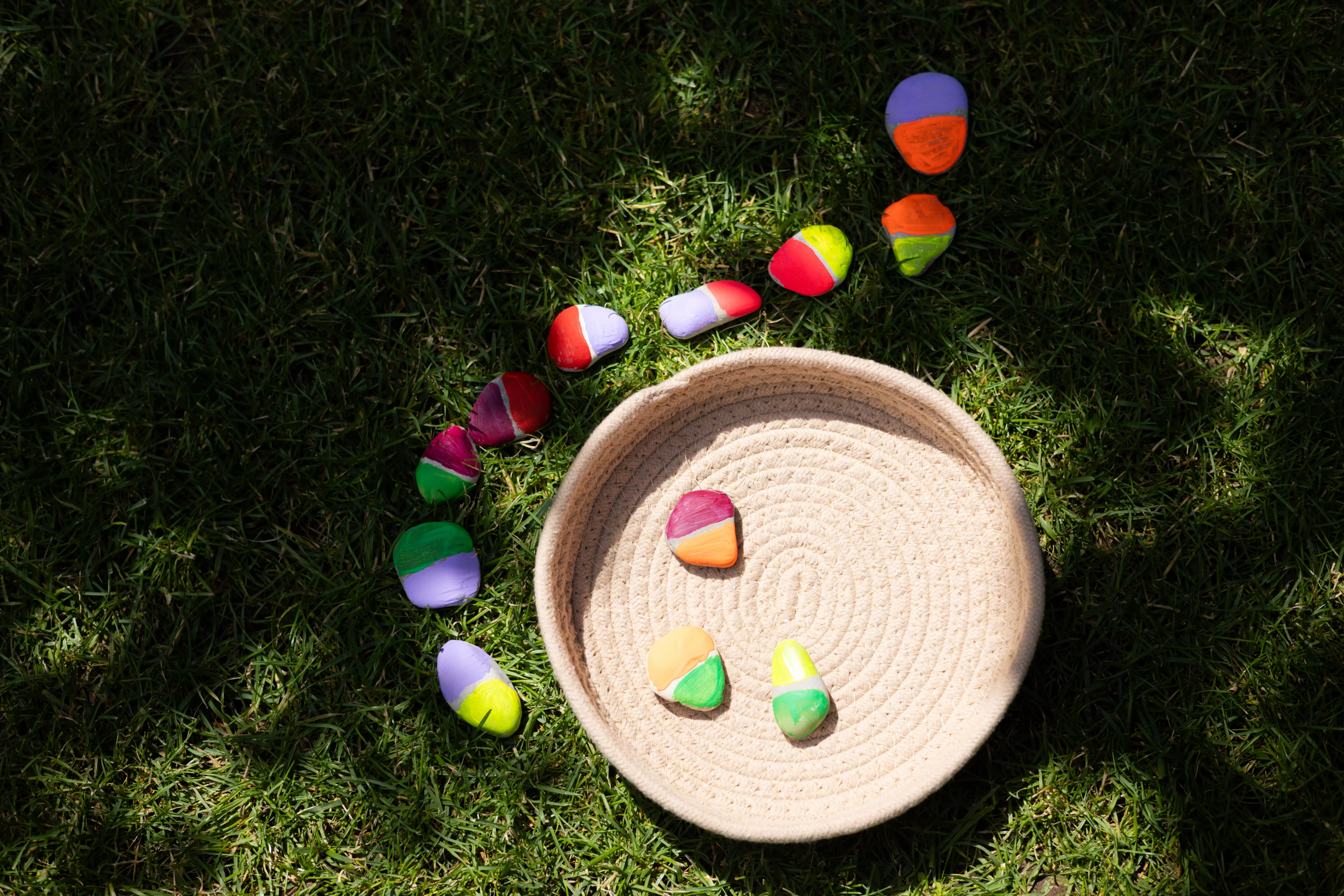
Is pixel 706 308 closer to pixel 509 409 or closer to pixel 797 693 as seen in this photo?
pixel 509 409

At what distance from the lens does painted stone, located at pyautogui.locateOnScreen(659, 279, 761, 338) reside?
1949 millimetres

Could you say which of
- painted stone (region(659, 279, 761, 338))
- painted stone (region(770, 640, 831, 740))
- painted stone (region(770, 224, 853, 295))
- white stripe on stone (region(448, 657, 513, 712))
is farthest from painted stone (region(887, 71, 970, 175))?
white stripe on stone (region(448, 657, 513, 712))

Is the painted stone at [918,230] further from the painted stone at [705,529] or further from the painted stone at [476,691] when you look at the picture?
the painted stone at [476,691]

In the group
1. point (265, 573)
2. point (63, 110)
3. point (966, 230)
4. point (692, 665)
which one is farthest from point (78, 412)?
point (966, 230)

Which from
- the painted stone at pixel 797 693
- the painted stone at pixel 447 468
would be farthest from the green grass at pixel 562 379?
the painted stone at pixel 797 693

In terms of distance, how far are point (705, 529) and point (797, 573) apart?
8.0 inches

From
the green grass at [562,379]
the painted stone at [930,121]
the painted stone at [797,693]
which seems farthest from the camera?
the painted stone at [930,121]

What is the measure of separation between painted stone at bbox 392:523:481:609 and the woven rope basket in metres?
0.22

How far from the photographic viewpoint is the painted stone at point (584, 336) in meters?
1.94

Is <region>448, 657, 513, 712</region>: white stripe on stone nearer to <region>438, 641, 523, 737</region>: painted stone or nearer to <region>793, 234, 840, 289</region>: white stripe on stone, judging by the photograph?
<region>438, 641, 523, 737</region>: painted stone

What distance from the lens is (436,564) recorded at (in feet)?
6.19

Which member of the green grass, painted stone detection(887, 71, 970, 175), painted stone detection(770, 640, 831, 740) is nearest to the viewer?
painted stone detection(770, 640, 831, 740)

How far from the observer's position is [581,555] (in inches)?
74.1

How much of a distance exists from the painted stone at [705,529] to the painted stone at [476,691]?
43 centimetres
